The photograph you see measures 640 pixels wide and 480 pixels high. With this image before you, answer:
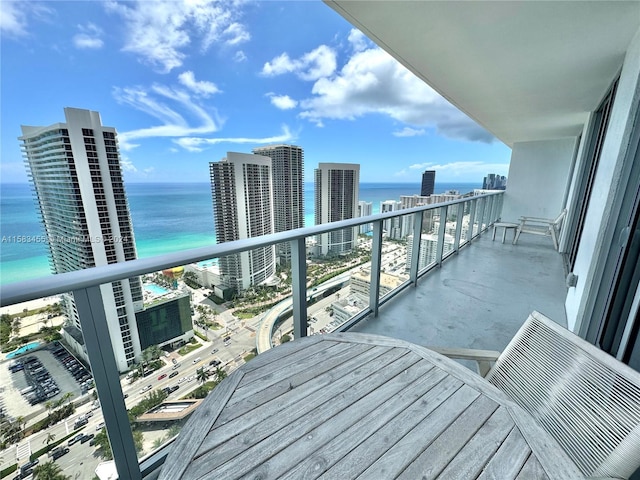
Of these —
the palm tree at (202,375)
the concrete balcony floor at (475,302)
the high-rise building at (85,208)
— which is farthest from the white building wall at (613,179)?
the high-rise building at (85,208)

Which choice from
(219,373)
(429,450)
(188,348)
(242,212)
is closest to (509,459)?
(429,450)

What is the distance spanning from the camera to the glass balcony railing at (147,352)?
3.08 ft

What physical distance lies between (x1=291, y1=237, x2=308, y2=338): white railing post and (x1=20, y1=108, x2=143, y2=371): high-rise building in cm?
95

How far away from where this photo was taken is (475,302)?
3.22 m

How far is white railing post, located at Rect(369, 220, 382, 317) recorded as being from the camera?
2.72m

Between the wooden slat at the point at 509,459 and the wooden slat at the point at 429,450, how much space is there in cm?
7

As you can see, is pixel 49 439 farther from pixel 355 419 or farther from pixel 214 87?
pixel 214 87

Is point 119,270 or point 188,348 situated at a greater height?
point 119,270

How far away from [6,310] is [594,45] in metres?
4.90

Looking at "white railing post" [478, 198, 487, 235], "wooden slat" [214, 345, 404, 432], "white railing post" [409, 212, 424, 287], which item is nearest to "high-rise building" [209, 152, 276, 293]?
"wooden slat" [214, 345, 404, 432]

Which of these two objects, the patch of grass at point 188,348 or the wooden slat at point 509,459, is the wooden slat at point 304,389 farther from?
the patch of grass at point 188,348

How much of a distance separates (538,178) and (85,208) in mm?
11063

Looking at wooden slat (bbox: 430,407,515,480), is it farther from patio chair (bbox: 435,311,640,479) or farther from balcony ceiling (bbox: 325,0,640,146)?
balcony ceiling (bbox: 325,0,640,146)

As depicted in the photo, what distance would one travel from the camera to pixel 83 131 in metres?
3.63
